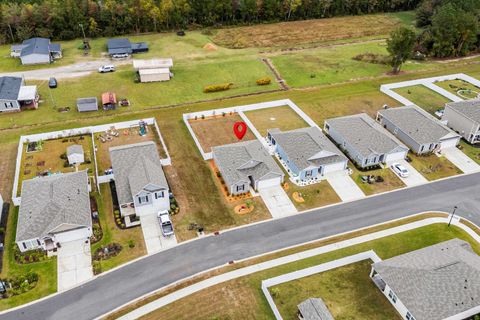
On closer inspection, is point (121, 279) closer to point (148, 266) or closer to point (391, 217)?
point (148, 266)

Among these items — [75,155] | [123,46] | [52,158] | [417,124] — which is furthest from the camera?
[123,46]

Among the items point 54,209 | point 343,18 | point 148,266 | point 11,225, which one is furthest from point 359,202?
point 343,18

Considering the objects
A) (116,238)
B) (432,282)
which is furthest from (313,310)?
(116,238)

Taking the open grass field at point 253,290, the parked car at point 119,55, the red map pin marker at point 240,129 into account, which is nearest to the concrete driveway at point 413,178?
the open grass field at point 253,290

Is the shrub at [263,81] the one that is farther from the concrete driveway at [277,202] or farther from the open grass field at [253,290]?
the open grass field at [253,290]

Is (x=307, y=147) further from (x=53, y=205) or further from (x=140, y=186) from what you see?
(x=53, y=205)

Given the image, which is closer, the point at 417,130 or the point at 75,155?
the point at 75,155

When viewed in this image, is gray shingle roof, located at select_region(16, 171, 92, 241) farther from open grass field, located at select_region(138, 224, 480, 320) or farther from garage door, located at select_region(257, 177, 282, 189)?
garage door, located at select_region(257, 177, 282, 189)
